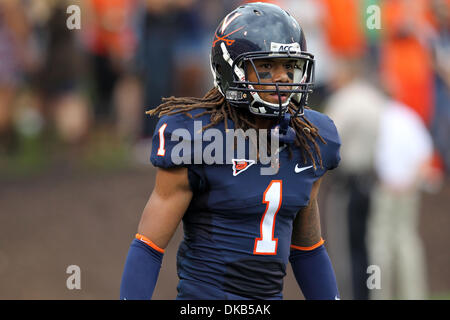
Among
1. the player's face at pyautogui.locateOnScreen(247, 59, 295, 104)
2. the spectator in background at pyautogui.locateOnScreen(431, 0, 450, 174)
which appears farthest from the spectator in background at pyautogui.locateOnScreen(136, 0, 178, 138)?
the player's face at pyautogui.locateOnScreen(247, 59, 295, 104)

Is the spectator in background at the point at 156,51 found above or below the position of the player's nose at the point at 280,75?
above

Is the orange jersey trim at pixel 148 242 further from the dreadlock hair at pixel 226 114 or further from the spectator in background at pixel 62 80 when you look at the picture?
the spectator in background at pixel 62 80

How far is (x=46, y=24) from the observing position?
33.6ft

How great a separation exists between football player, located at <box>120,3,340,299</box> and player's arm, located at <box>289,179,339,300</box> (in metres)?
0.17

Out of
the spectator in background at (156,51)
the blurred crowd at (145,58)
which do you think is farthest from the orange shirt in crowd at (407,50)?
the spectator in background at (156,51)

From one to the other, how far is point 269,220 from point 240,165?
0.85ft

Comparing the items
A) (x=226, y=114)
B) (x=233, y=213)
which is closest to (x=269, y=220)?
(x=233, y=213)

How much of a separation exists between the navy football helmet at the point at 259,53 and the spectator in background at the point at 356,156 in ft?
11.6

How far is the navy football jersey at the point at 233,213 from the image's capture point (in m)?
3.28

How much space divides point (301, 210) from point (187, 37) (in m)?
7.48

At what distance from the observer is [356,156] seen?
22.8ft

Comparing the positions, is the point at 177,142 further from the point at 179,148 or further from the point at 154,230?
the point at 154,230

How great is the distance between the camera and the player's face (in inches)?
131

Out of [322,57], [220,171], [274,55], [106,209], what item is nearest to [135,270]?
[220,171]
